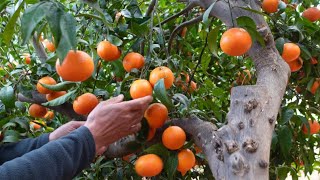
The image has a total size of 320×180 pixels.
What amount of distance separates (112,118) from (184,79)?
1.45 ft

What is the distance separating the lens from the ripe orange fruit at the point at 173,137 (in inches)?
42.4

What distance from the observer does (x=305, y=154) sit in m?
1.48

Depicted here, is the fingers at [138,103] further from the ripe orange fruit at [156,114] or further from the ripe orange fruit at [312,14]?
the ripe orange fruit at [312,14]

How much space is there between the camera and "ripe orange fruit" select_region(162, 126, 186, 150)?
1076mm

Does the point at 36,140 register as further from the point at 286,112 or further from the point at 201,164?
the point at 286,112

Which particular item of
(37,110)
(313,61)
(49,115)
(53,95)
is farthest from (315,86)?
(49,115)

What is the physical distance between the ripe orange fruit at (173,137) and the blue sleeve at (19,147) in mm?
405

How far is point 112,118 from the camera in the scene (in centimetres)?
106

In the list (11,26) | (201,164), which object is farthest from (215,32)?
(201,164)

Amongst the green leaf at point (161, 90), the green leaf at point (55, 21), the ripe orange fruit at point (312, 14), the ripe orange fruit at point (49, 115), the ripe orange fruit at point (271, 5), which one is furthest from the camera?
the ripe orange fruit at point (49, 115)

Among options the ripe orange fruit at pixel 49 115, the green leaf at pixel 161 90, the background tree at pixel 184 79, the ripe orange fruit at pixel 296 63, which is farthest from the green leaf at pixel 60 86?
the ripe orange fruit at pixel 296 63

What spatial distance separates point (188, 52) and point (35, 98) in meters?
0.69

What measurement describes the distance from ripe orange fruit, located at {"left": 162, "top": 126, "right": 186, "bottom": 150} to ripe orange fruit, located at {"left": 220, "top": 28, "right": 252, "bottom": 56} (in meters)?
0.26

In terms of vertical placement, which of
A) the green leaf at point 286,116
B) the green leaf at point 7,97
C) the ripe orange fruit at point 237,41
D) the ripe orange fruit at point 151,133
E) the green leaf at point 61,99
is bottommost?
the green leaf at point 286,116
